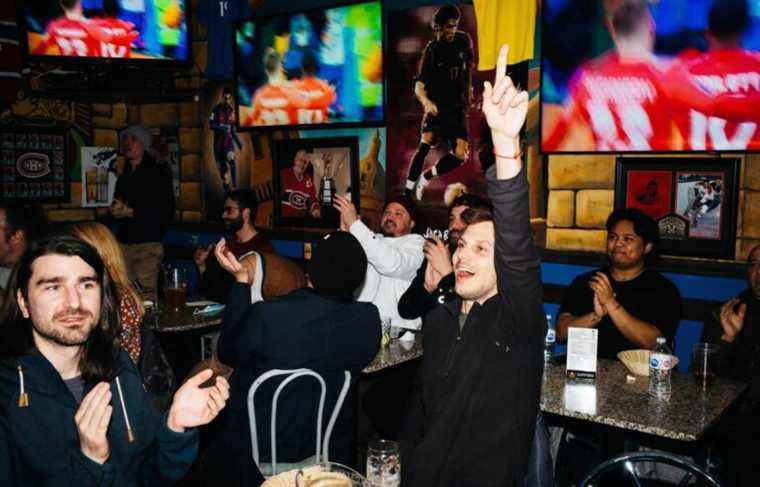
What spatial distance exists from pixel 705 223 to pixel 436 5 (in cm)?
260

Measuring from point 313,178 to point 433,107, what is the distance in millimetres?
1423

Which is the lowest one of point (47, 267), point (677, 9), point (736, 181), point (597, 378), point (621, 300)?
point (597, 378)

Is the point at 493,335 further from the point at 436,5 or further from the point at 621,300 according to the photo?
the point at 436,5

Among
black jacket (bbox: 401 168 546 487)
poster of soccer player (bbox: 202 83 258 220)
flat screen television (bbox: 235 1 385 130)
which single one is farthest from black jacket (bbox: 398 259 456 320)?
poster of soccer player (bbox: 202 83 258 220)

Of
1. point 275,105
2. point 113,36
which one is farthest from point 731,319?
point 113,36

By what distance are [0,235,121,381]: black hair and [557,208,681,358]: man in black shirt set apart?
2348 mm

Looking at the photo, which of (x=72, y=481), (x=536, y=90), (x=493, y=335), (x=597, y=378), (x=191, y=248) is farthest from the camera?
(x=191, y=248)

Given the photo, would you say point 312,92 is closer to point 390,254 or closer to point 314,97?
point 314,97

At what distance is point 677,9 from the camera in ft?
13.1

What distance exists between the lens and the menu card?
2852 millimetres

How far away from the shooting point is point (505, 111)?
1.56 m

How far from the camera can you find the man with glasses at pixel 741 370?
2.87 metres

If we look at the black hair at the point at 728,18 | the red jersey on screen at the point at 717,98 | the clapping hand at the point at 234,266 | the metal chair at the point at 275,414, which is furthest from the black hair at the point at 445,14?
the metal chair at the point at 275,414

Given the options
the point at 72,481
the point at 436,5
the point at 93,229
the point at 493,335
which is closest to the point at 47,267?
the point at 72,481
